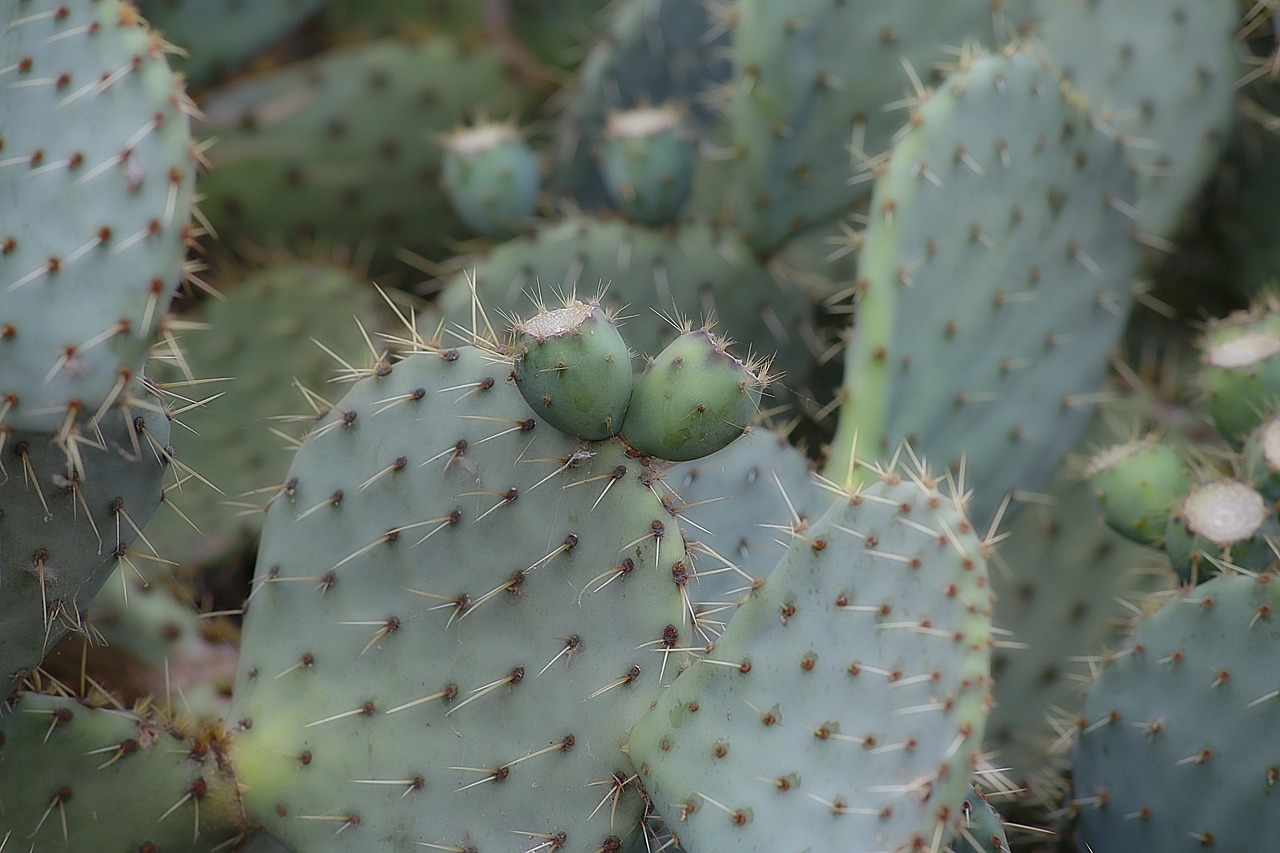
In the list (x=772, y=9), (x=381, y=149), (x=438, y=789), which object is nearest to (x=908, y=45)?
(x=772, y=9)

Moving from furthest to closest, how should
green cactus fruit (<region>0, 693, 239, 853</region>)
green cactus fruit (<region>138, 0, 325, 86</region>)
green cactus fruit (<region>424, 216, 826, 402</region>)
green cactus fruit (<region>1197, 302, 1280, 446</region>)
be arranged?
green cactus fruit (<region>138, 0, 325, 86</region>), green cactus fruit (<region>424, 216, 826, 402</region>), green cactus fruit (<region>1197, 302, 1280, 446</region>), green cactus fruit (<region>0, 693, 239, 853</region>)

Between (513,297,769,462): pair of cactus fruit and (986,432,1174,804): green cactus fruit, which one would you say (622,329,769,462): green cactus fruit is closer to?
(513,297,769,462): pair of cactus fruit

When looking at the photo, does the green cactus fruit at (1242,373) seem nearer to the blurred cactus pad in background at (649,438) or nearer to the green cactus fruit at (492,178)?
Answer: the blurred cactus pad in background at (649,438)

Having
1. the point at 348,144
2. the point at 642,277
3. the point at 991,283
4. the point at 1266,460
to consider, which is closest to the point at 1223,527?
the point at 1266,460

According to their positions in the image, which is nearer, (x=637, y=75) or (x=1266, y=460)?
(x=1266, y=460)

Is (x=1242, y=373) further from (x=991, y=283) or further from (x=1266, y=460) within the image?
(x=991, y=283)

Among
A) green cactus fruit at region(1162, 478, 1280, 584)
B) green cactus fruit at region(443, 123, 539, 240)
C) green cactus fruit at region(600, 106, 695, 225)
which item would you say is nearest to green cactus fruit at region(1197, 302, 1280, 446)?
green cactus fruit at region(1162, 478, 1280, 584)
